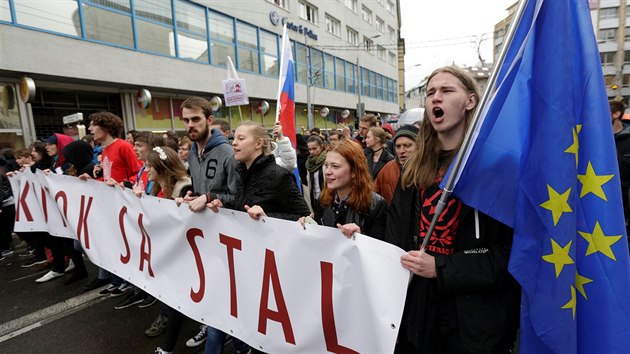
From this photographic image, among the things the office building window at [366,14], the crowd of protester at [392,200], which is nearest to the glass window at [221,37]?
the crowd of protester at [392,200]

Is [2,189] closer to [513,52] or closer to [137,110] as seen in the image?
[513,52]

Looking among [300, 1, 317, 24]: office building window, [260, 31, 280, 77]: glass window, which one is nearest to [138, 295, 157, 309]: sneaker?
[260, 31, 280, 77]: glass window

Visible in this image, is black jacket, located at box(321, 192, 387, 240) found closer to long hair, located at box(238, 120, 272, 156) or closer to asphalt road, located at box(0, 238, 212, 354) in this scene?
long hair, located at box(238, 120, 272, 156)

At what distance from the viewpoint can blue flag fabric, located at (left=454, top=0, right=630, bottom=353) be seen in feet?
4.03

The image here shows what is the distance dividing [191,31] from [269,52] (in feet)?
19.1

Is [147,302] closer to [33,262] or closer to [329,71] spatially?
[33,262]

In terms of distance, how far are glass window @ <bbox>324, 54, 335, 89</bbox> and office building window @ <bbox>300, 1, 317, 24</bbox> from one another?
2769 mm

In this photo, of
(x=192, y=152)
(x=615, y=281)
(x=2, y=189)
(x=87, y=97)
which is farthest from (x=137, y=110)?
(x=615, y=281)

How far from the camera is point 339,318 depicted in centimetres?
174

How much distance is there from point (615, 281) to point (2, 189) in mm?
7328

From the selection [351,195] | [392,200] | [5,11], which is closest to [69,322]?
[351,195]

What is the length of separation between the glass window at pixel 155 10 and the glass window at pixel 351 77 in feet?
60.8

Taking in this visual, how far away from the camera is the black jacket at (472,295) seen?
1.36 m

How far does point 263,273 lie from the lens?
201cm
